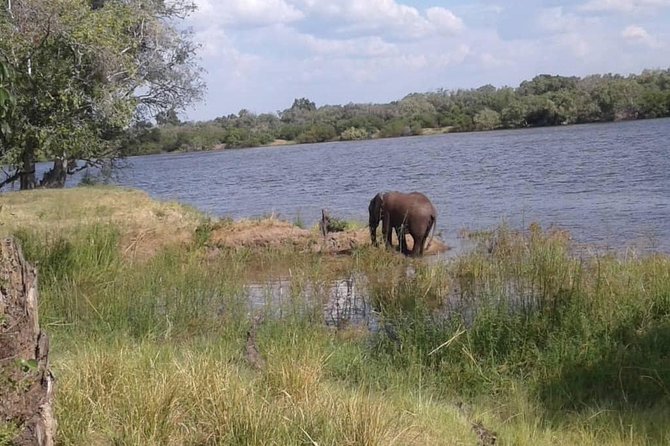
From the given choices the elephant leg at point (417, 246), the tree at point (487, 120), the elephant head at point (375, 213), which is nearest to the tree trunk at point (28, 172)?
the elephant head at point (375, 213)

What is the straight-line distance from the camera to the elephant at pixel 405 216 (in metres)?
15.2

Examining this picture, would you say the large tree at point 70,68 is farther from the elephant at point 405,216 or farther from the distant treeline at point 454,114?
the distant treeline at point 454,114

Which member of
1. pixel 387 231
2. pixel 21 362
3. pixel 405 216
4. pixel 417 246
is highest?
pixel 21 362

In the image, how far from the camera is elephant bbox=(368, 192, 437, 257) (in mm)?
15211

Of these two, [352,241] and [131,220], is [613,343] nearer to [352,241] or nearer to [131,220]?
[352,241]

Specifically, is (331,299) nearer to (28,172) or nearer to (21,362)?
(21,362)

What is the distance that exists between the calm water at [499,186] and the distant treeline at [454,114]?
25.0m

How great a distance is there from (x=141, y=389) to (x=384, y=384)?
88.3 inches

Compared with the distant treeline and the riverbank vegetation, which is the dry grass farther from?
the distant treeline

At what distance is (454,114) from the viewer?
105 meters

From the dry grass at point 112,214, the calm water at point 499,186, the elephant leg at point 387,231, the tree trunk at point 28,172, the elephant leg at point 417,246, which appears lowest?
the calm water at point 499,186

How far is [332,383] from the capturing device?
22.0 ft

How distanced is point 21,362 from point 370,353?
170 inches

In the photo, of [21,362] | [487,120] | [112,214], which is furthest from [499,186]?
[487,120]
